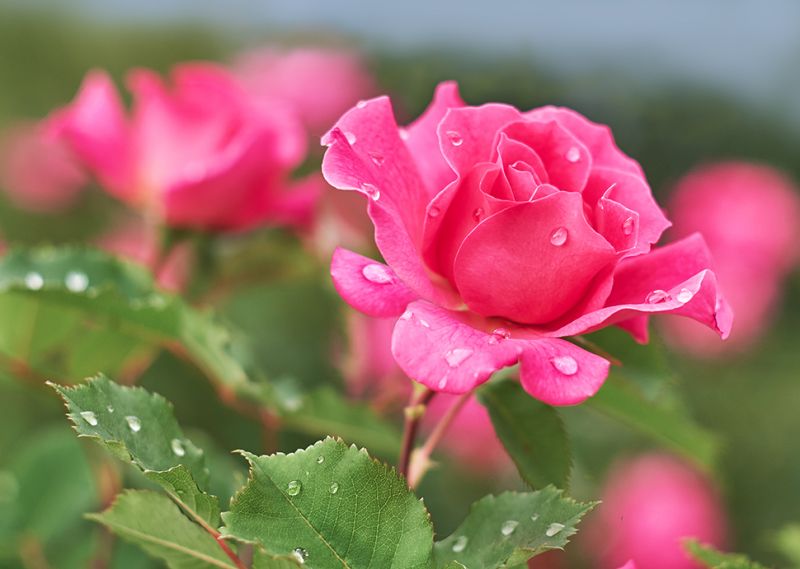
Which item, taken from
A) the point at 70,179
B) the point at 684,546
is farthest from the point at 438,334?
the point at 70,179

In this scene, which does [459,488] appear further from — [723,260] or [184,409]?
[723,260]

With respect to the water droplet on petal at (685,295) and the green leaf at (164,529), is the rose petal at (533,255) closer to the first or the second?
the water droplet on petal at (685,295)

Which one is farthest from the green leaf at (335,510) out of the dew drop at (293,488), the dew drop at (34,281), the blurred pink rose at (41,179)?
the blurred pink rose at (41,179)

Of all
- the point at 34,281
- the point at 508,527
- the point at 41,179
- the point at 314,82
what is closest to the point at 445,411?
the point at 34,281

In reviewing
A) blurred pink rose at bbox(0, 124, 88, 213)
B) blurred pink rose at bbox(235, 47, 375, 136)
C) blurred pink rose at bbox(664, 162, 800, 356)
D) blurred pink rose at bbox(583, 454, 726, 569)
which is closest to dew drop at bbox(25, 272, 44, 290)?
blurred pink rose at bbox(583, 454, 726, 569)

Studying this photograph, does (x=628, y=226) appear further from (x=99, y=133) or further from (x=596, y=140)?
(x=99, y=133)

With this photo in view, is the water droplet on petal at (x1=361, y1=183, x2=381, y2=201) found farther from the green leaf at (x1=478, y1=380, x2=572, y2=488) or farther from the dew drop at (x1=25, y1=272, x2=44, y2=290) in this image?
the dew drop at (x1=25, y1=272, x2=44, y2=290)
